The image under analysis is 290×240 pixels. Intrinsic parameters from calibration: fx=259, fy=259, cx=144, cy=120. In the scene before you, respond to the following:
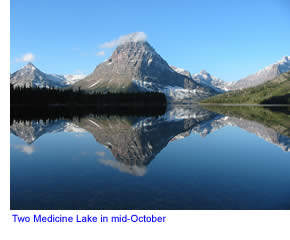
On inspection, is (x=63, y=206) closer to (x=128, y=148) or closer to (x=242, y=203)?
(x=242, y=203)

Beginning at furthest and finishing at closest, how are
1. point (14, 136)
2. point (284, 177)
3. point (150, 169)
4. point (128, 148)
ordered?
point (14, 136) → point (128, 148) → point (150, 169) → point (284, 177)

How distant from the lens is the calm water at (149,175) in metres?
13.4

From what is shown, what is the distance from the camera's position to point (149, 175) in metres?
18.3

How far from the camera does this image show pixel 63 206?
12.7 meters

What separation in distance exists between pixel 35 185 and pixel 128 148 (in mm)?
12319

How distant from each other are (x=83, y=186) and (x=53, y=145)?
16818 mm

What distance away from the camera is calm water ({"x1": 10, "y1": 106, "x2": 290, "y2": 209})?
528 inches

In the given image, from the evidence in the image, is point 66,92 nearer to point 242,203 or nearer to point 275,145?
point 275,145

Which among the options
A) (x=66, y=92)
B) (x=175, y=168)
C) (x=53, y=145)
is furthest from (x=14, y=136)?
(x=66, y=92)

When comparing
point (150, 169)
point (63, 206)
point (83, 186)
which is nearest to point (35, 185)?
point (83, 186)

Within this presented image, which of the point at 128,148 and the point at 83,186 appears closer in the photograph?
the point at 83,186
